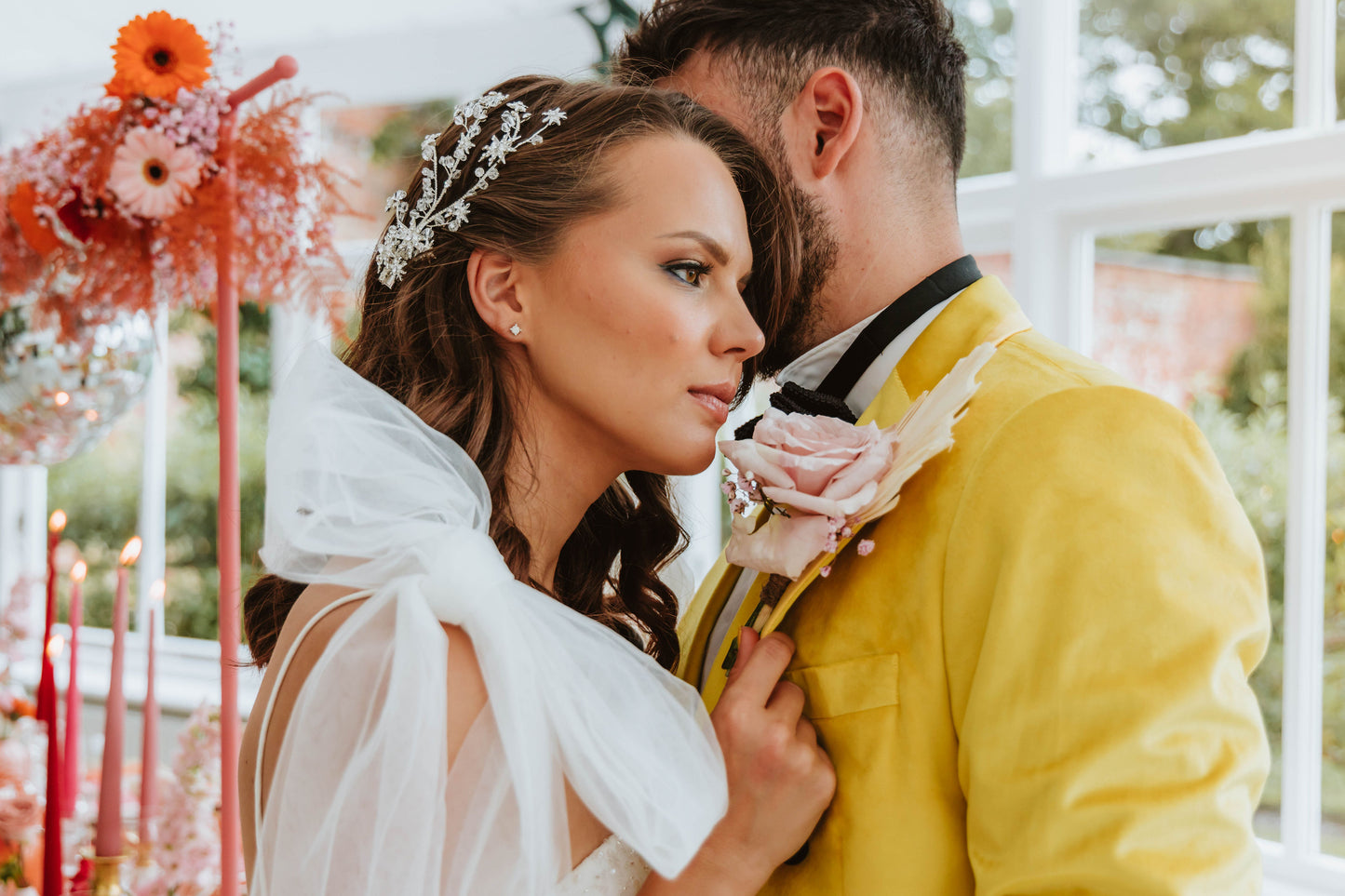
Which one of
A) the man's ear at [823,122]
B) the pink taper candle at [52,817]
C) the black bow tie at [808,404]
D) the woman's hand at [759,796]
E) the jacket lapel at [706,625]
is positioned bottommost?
the pink taper candle at [52,817]

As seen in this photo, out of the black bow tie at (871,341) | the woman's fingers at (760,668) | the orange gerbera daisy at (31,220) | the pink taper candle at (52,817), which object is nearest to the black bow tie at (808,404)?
the black bow tie at (871,341)

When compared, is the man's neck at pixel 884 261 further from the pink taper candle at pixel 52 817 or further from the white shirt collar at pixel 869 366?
the pink taper candle at pixel 52 817

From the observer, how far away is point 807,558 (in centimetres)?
111

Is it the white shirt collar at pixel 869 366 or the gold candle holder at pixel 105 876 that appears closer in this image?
the white shirt collar at pixel 869 366

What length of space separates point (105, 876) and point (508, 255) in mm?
1134

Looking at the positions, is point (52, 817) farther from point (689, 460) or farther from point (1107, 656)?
point (1107, 656)

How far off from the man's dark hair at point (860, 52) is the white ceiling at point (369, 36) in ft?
5.92

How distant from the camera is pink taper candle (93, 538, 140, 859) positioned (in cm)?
159

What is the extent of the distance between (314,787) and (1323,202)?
2097mm

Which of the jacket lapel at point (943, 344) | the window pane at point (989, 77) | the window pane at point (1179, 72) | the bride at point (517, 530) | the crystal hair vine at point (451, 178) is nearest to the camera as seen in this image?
the bride at point (517, 530)

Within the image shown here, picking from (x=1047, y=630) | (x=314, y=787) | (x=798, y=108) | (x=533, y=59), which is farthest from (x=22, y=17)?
(x=1047, y=630)

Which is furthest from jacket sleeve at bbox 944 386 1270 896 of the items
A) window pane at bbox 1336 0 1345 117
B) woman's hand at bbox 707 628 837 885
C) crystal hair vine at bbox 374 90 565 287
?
window pane at bbox 1336 0 1345 117

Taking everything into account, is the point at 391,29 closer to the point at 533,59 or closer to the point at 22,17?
the point at 533,59

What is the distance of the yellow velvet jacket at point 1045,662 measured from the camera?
88cm
